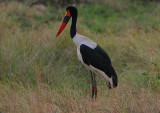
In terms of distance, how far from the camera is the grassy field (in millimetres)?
4023

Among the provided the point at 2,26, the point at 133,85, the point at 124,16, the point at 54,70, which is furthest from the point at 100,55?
the point at 124,16

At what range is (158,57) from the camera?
18.3 ft

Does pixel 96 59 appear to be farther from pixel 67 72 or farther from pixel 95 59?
pixel 67 72

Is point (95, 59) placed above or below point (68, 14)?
below

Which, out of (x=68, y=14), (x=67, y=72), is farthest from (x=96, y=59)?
(x=67, y=72)

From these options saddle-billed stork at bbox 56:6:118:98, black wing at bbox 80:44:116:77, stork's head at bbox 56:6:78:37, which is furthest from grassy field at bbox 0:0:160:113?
stork's head at bbox 56:6:78:37

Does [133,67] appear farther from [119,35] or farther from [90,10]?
[90,10]

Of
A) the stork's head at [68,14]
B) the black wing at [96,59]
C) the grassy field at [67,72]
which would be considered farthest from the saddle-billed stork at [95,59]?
the stork's head at [68,14]

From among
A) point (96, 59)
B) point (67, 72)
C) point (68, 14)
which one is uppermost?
point (68, 14)

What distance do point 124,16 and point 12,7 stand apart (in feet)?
9.09

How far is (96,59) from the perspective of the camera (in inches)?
184

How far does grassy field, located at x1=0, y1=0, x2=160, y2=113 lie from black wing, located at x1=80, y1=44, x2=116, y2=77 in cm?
30

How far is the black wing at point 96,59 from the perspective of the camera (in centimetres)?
464

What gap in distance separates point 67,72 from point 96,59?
39.5 inches
